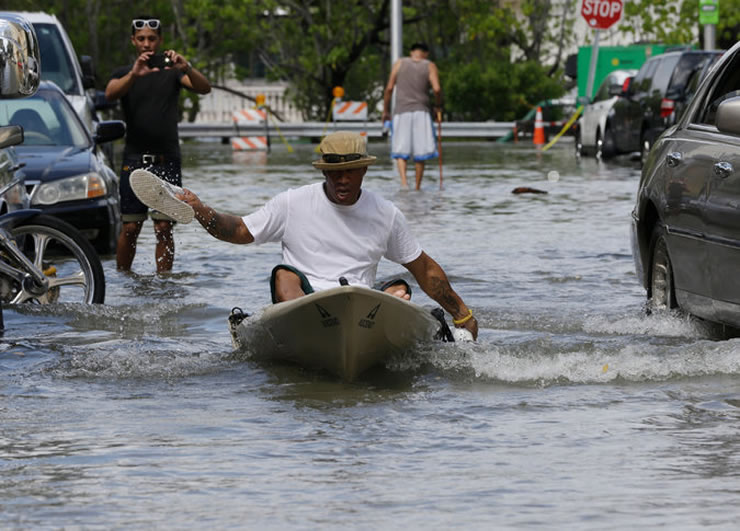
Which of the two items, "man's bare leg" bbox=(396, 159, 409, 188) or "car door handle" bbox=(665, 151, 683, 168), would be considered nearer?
"car door handle" bbox=(665, 151, 683, 168)

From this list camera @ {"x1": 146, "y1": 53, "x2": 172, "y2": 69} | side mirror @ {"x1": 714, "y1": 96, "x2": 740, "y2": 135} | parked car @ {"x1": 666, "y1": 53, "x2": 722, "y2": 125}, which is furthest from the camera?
parked car @ {"x1": 666, "y1": 53, "x2": 722, "y2": 125}

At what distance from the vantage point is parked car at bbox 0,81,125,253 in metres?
14.2

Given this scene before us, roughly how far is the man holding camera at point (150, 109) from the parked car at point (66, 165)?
0.95 metres

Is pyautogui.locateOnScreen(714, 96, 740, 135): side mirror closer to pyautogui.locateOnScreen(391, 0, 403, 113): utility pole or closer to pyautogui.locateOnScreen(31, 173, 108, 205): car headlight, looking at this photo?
pyautogui.locateOnScreen(31, 173, 108, 205): car headlight

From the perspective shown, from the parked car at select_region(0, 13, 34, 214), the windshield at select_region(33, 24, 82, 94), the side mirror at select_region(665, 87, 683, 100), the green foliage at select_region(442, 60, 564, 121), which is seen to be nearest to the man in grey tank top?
the side mirror at select_region(665, 87, 683, 100)

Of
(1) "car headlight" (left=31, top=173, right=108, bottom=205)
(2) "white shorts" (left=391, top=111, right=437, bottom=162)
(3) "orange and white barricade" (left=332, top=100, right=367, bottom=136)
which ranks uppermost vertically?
(1) "car headlight" (left=31, top=173, right=108, bottom=205)

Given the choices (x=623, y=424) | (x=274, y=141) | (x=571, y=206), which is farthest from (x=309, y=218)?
(x=274, y=141)

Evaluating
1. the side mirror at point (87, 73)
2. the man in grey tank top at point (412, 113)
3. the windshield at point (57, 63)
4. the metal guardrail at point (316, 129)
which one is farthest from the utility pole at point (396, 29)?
the windshield at point (57, 63)

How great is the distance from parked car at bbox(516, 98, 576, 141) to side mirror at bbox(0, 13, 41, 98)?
32.5 metres

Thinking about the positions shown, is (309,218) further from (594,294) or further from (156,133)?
(156,133)

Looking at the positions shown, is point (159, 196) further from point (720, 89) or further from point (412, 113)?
point (412, 113)

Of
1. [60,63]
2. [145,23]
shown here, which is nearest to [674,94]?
[60,63]

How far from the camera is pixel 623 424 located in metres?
7.10

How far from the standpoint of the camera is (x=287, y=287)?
332 inches
